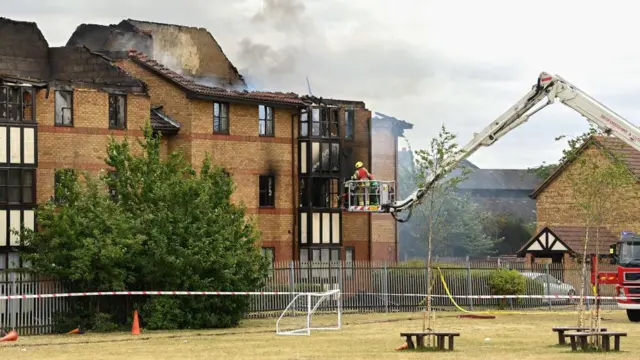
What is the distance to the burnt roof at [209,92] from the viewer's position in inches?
2234

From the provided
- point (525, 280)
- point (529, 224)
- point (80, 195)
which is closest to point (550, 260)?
point (525, 280)

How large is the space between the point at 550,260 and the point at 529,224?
4856 centimetres

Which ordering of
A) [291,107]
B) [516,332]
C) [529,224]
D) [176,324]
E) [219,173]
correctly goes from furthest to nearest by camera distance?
[529,224] < [291,107] < [219,173] < [176,324] < [516,332]

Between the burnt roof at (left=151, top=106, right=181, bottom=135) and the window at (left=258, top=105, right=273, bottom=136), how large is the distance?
171 inches

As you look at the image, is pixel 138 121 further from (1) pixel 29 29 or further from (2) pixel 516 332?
(2) pixel 516 332

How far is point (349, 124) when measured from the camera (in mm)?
66062

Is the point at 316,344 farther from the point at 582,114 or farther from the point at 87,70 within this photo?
the point at 87,70

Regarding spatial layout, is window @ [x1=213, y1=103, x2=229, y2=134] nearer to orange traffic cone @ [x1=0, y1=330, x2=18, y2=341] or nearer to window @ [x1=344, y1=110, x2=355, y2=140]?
window @ [x1=344, y1=110, x2=355, y2=140]

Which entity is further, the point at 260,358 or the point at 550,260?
the point at 550,260

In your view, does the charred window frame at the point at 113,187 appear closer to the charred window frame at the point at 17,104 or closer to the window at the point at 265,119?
the charred window frame at the point at 17,104

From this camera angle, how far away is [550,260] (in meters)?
64.2

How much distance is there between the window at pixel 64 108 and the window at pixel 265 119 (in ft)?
33.2

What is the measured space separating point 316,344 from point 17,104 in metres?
24.4

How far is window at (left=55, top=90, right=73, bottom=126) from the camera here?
52.4m
